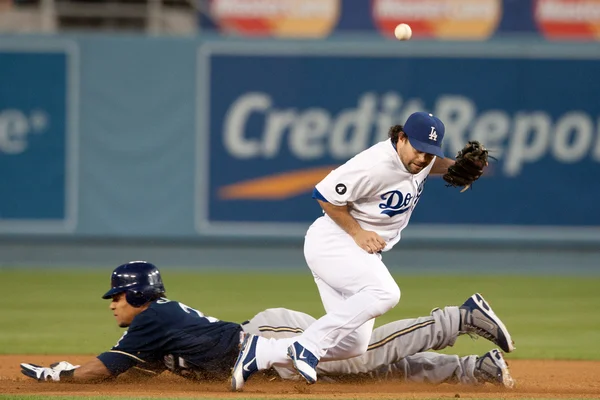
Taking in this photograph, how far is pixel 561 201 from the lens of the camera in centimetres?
1333

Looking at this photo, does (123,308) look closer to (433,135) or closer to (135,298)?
(135,298)

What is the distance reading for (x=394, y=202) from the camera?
18.7 feet

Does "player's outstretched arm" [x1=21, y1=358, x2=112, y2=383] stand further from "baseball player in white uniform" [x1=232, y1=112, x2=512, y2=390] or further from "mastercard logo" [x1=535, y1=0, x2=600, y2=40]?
"mastercard logo" [x1=535, y1=0, x2=600, y2=40]

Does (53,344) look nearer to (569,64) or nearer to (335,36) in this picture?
(335,36)

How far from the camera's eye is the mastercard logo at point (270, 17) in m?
14.8

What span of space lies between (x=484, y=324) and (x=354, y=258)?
32.8 inches

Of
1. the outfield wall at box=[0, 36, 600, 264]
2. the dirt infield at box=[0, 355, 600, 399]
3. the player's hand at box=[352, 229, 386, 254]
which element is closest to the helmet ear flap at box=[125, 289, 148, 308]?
the dirt infield at box=[0, 355, 600, 399]

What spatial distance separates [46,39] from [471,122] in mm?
5437

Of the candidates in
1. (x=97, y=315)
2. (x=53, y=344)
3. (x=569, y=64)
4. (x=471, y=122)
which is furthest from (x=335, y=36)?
(x=53, y=344)

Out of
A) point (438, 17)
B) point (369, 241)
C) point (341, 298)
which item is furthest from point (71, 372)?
point (438, 17)

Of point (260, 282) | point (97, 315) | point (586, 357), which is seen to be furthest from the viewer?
point (260, 282)

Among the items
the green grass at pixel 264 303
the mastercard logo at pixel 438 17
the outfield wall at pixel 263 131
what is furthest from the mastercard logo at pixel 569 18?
the green grass at pixel 264 303

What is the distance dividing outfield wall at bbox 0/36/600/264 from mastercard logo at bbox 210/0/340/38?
4.54 ft

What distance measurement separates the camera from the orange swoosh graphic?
13.3m
